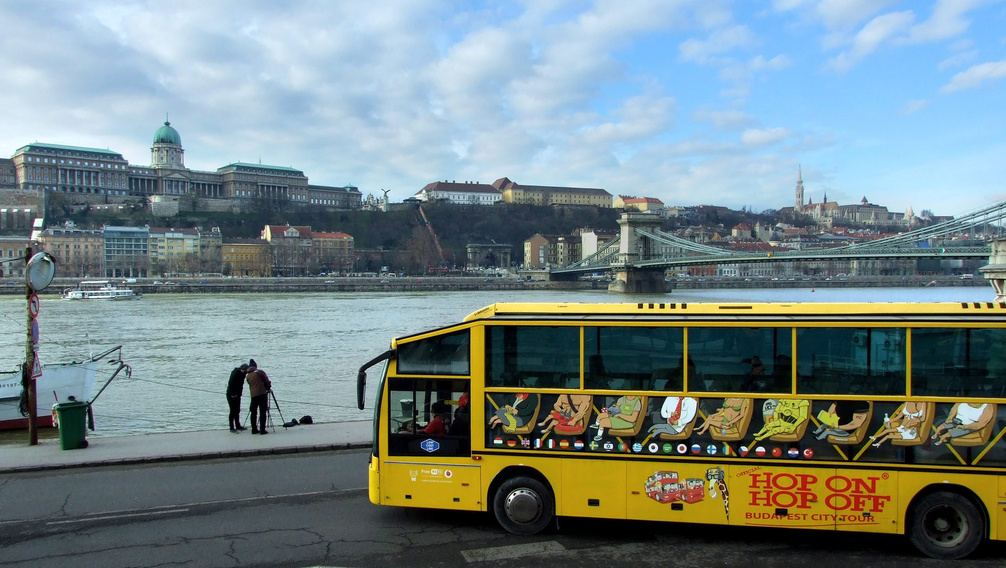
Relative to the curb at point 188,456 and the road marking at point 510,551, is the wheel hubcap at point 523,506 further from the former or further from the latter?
the curb at point 188,456

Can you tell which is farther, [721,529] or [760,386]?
[721,529]

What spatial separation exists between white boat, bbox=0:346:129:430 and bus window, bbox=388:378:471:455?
6885 millimetres

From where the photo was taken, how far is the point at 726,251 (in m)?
68.1

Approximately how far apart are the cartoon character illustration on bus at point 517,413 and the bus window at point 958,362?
2.34 metres

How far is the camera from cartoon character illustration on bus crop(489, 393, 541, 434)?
477 cm

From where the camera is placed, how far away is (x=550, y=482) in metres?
4.81

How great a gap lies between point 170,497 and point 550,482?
129 inches

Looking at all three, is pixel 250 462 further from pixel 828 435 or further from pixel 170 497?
pixel 828 435

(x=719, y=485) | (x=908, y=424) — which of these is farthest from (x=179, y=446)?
(x=908, y=424)

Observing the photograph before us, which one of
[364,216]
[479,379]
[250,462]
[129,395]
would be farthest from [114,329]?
[364,216]

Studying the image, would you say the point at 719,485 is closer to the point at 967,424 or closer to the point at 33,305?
the point at 967,424

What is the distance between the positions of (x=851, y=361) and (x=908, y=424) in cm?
49

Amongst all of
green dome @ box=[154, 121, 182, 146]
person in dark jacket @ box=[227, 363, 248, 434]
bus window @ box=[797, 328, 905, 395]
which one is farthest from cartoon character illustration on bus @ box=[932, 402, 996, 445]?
green dome @ box=[154, 121, 182, 146]

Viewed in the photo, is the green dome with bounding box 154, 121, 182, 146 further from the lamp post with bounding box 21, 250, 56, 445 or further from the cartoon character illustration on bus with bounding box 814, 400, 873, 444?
the cartoon character illustration on bus with bounding box 814, 400, 873, 444
